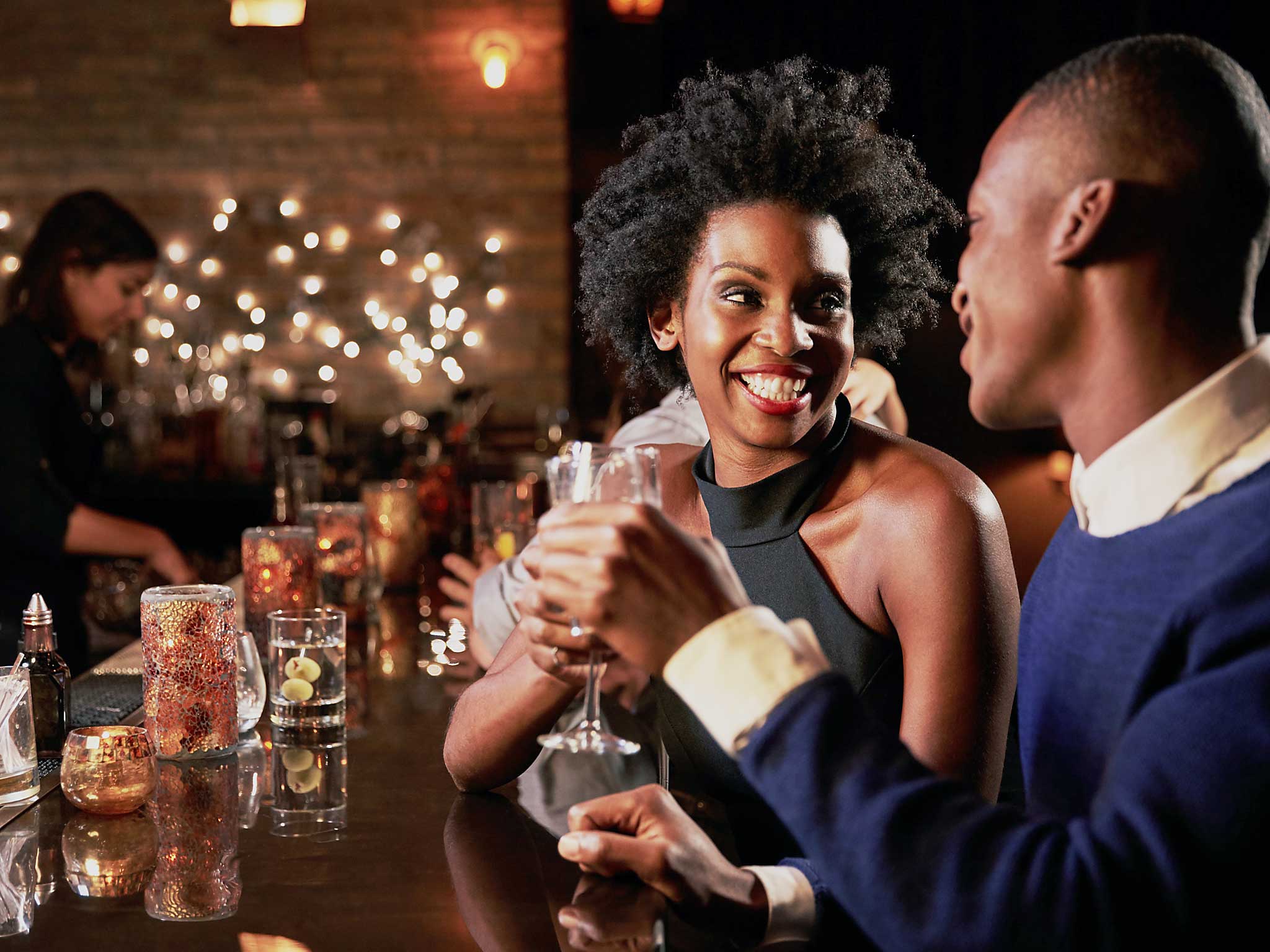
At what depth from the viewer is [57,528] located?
119 inches

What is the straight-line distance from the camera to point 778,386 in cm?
140

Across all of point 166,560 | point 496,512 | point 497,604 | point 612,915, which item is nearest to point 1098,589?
point 612,915

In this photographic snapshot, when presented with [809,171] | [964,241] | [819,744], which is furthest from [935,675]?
[964,241]

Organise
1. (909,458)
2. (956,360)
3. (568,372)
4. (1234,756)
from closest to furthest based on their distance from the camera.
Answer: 1. (1234,756)
2. (909,458)
3. (956,360)
4. (568,372)

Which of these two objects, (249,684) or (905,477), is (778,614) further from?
(249,684)

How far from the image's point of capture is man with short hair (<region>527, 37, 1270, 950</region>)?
2.39 feet

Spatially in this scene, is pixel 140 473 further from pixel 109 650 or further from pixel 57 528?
pixel 57 528

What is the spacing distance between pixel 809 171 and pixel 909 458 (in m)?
0.35

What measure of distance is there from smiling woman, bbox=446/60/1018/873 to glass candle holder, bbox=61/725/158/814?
0.98 feet

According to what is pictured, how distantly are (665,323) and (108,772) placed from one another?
857mm

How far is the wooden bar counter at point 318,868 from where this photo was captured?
0.93m

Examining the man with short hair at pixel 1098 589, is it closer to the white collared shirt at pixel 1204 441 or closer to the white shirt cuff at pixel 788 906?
the white collared shirt at pixel 1204 441

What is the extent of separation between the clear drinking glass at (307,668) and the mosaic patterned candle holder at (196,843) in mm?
152

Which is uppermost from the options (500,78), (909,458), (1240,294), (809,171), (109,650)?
(500,78)
